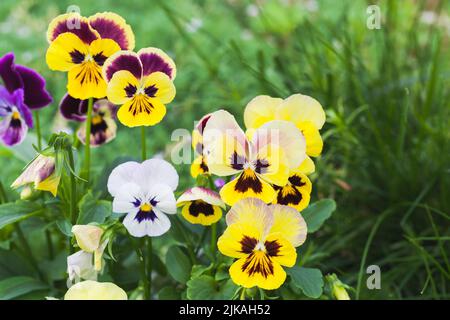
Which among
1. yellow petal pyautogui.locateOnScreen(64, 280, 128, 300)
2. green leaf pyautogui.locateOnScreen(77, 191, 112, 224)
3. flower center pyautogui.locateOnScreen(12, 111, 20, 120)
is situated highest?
flower center pyautogui.locateOnScreen(12, 111, 20, 120)

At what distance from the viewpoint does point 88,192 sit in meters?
1.00

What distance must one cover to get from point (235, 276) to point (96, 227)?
0.61ft

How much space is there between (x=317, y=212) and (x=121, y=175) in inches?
12.2

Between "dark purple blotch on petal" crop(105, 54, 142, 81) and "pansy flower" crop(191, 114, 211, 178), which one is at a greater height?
"dark purple blotch on petal" crop(105, 54, 142, 81)

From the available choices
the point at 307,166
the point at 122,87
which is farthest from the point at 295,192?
the point at 122,87

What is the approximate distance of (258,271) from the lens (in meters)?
0.90

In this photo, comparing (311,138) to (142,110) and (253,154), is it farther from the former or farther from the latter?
(142,110)

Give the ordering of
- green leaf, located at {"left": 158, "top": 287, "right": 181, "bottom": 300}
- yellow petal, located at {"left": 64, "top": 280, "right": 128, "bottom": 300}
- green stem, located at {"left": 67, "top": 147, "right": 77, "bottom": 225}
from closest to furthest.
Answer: yellow petal, located at {"left": 64, "top": 280, "right": 128, "bottom": 300}
green stem, located at {"left": 67, "top": 147, "right": 77, "bottom": 225}
green leaf, located at {"left": 158, "top": 287, "right": 181, "bottom": 300}

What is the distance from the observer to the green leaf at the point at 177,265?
3.48 ft

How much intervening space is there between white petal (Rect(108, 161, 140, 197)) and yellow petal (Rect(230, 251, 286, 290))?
→ 18 cm

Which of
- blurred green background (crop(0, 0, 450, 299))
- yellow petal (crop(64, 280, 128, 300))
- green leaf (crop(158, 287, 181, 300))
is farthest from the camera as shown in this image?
blurred green background (crop(0, 0, 450, 299))

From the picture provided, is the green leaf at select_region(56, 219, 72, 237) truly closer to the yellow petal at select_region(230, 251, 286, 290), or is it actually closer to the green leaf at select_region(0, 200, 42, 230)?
the green leaf at select_region(0, 200, 42, 230)

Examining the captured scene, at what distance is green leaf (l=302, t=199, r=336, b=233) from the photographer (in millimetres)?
1063

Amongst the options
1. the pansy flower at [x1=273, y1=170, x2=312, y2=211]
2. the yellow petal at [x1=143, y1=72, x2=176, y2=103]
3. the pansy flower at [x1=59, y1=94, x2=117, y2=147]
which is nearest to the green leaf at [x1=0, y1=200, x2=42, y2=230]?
the pansy flower at [x1=59, y1=94, x2=117, y2=147]
